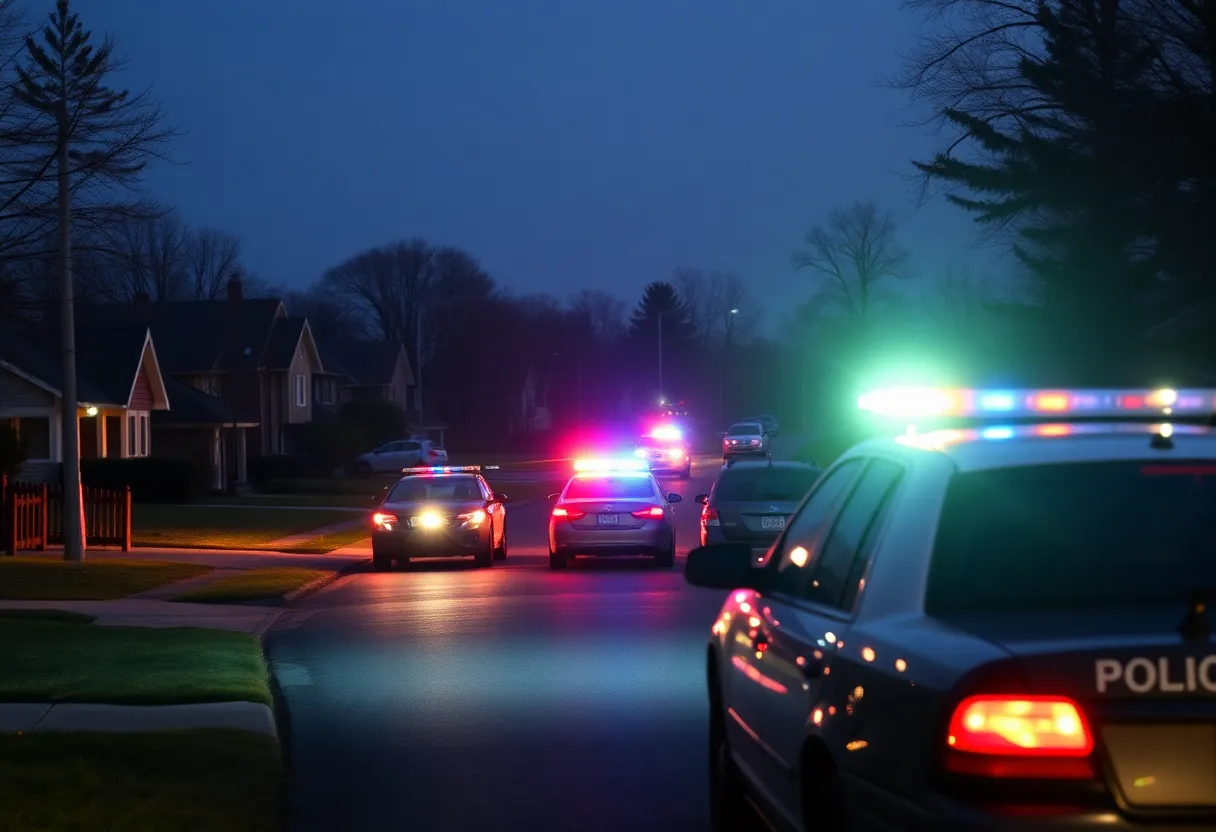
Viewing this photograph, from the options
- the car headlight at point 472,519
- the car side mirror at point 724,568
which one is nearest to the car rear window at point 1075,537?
the car side mirror at point 724,568

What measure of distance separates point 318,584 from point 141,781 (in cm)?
1384

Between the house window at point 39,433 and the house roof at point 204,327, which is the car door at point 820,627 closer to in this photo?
the house window at point 39,433

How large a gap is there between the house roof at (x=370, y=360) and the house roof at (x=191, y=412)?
28467 millimetres

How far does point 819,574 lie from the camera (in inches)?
215

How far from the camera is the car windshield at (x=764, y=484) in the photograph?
20.4 meters

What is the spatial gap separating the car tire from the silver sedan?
1195 millimetres

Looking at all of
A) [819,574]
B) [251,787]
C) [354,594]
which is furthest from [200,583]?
[819,574]

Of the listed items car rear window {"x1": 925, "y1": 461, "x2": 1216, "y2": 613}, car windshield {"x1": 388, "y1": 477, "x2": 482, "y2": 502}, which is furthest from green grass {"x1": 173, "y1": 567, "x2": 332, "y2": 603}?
car rear window {"x1": 925, "y1": 461, "x2": 1216, "y2": 613}

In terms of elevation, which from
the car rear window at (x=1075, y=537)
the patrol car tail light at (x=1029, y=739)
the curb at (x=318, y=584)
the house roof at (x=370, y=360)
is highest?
the house roof at (x=370, y=360)

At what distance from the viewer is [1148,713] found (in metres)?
3.67

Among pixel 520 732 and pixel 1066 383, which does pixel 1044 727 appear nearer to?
pixel 520 732

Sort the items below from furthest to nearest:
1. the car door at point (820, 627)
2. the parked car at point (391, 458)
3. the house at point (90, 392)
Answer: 1. the parked car at point (391, 458)
2. the house at point (90, 392)
3. the car door at point (820, 627)

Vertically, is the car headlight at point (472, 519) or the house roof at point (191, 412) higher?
the house roof at point (191, 412)

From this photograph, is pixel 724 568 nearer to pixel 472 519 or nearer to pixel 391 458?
pixel 472 519
